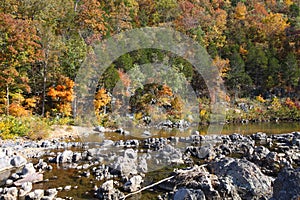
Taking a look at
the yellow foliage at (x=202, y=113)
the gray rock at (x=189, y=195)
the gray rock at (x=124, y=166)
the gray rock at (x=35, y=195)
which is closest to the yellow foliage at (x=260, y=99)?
the yellow foliage at (x=202, y=113)

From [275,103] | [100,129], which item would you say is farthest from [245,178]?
[275,103]

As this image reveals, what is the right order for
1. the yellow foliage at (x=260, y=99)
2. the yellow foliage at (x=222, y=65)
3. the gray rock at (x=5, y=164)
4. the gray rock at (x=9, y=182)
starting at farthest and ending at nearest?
the yellow foliage at (x=222, y=65) → the yellow foliage at (x=260, y=99) → the gray rock at (x=5, y=164) → the gray rock at (x=9, y=182)

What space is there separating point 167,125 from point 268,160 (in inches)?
650

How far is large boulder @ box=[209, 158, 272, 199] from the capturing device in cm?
814

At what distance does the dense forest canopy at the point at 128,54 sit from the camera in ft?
74.2

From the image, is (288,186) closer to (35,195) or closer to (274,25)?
(35,195)

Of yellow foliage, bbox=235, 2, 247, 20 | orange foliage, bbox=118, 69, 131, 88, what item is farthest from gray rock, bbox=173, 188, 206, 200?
yellow foliage, bbox=235, 2, 247, 20

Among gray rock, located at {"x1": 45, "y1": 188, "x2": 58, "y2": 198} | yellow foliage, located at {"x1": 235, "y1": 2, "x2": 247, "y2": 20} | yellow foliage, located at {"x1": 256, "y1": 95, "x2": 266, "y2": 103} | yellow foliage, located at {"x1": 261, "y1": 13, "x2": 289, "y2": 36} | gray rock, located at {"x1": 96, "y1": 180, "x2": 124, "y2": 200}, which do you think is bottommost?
gray rock, located at {"x1": 45, "y1": 188, "x2": 58, "y2": 198}

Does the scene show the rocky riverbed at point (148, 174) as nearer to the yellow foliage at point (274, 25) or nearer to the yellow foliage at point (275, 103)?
the yellow foliage at point (275, 103)

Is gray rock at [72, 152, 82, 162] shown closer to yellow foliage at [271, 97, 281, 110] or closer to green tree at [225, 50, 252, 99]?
yellow foliage at [271, 97, 281, 110]

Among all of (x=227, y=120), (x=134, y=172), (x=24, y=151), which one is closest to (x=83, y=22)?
(x=227, y=120)

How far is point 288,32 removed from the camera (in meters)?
46.6

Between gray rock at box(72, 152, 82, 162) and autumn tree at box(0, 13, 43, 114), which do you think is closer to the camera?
gray rock at box(72, 152, 82, 162)

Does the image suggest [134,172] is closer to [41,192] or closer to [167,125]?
[41,192]
